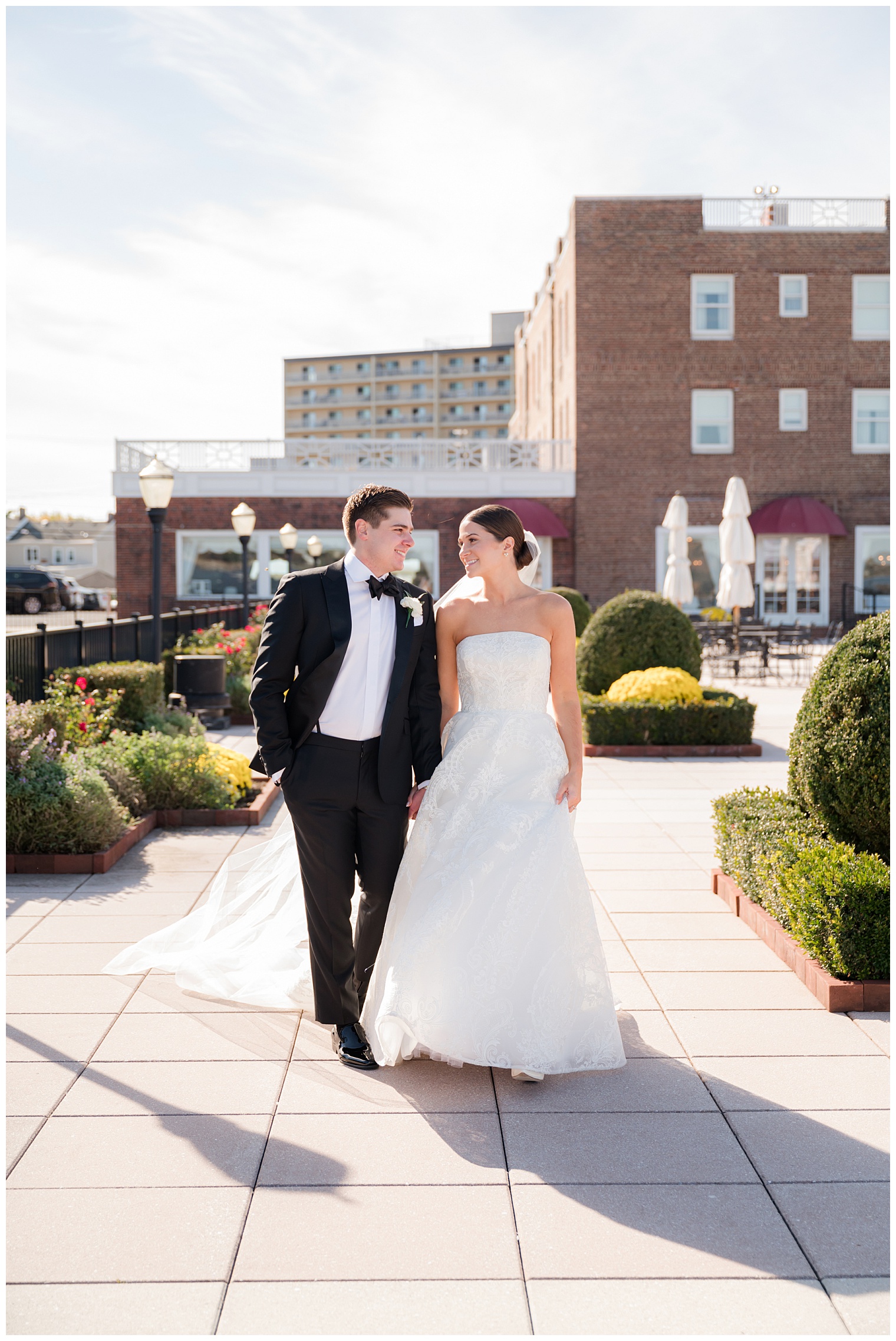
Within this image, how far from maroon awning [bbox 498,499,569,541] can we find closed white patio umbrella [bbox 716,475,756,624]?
9.03 meters

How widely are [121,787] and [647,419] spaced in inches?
946

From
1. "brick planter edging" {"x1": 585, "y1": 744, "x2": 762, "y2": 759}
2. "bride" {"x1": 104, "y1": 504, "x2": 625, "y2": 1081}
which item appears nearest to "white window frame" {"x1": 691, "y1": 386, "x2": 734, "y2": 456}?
"brick planter edging" {"x1": 585, "y1": 744, "x2": 762, "y2": 759}

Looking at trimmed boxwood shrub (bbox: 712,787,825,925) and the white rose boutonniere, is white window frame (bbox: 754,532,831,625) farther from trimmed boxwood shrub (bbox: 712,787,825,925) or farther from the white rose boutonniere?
the white rose boutonniere

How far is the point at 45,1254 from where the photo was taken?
9.17ft

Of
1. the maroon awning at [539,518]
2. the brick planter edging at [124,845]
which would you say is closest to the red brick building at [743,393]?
the maroon awning at [539,518]

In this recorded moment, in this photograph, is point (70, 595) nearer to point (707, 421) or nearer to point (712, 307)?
point (707, 421)

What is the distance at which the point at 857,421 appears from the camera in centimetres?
2972

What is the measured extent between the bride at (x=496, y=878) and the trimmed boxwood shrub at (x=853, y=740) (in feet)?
4.78

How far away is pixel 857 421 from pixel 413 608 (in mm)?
28650

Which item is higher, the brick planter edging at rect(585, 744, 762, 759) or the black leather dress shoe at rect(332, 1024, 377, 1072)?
the brick planter edging at rect(585, 744, 762, 759)

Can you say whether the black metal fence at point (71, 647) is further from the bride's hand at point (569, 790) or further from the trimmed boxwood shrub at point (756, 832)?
the bride's hand at point (569, 790)

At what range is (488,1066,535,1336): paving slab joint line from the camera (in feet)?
8.41

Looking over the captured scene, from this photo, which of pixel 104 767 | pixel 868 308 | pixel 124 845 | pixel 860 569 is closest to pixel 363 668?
pixel 124 845

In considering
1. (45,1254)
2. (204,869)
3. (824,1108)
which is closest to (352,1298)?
(45,1254)
